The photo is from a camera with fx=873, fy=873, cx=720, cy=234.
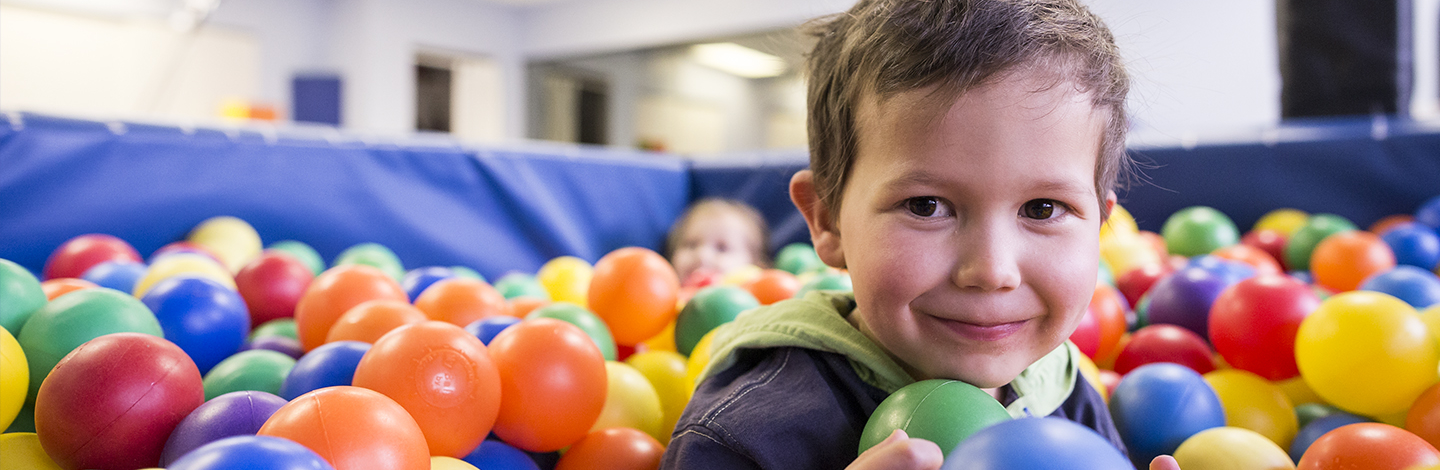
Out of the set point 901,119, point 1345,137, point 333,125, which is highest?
point 901,119

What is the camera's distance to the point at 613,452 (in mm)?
780

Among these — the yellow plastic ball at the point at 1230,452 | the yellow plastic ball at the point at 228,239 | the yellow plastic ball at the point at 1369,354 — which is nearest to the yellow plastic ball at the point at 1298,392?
the yellow plastic ball at the point at 1369,354

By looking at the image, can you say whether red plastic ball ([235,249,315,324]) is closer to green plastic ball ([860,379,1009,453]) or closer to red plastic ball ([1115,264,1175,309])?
green plastic ball ([860,379,1009,453])

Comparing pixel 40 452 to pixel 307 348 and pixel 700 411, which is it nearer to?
pixel 307 348

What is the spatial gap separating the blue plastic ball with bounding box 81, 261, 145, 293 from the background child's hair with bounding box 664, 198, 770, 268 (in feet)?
3.92

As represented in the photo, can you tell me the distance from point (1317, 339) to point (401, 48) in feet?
22.4

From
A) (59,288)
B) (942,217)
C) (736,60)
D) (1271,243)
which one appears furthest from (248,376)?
(736,60)

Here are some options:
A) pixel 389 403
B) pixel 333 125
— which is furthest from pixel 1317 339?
pixel 333 125

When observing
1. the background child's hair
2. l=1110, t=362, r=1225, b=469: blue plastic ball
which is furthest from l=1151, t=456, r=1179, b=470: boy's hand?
the background child's hair

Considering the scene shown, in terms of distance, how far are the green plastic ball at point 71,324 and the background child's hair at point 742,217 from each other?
1406mm

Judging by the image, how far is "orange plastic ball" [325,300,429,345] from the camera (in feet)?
3.02

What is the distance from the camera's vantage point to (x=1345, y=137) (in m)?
1.78

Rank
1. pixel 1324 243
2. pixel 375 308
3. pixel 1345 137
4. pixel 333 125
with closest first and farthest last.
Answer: pixel 375 308, pixel 1324 243, pixel 1345 137, pixel 333 125

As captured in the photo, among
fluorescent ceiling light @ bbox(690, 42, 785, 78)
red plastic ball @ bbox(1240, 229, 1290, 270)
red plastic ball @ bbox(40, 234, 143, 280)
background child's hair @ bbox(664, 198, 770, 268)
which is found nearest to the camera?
red plastic ball @ bbox(40, 234, 143, 280)
